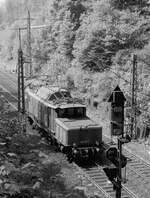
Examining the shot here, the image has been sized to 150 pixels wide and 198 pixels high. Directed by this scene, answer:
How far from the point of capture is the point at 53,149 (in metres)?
23.1

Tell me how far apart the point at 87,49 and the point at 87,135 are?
62.9ft

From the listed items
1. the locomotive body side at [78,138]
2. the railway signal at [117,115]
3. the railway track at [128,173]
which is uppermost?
the railway signal at [117,115]

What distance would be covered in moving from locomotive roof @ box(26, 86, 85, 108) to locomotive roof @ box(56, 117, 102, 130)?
893 millimetres

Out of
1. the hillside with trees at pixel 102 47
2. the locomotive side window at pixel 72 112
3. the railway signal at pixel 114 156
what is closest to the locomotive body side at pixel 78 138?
→ the locomotive side window at pixel 72 112

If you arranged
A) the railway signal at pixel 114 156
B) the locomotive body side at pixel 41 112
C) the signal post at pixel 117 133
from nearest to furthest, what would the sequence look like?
the signal post at pixel 117 133 → the railway signal at pixel 114 156 → the locomotive body side at pixel 41 112

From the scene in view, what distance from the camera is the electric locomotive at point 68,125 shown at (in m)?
20.2

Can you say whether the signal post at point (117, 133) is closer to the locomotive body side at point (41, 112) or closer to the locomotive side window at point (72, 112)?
the locomotive side window at point (72, 112)

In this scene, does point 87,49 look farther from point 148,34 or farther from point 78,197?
point 78,197

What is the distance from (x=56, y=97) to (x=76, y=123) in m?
3.33

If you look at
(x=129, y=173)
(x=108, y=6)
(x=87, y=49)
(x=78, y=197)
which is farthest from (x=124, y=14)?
(x=78, y=197)

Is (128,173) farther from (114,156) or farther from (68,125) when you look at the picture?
(114,156)

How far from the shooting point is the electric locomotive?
20188 mm

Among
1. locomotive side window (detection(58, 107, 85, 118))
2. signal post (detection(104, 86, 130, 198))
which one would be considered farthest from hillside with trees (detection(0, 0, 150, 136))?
signal post (detection(104, 86, 130, 198))

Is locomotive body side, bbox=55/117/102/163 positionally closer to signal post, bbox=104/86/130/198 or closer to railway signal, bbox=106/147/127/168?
railway signal, bbox=106/147/127/168
